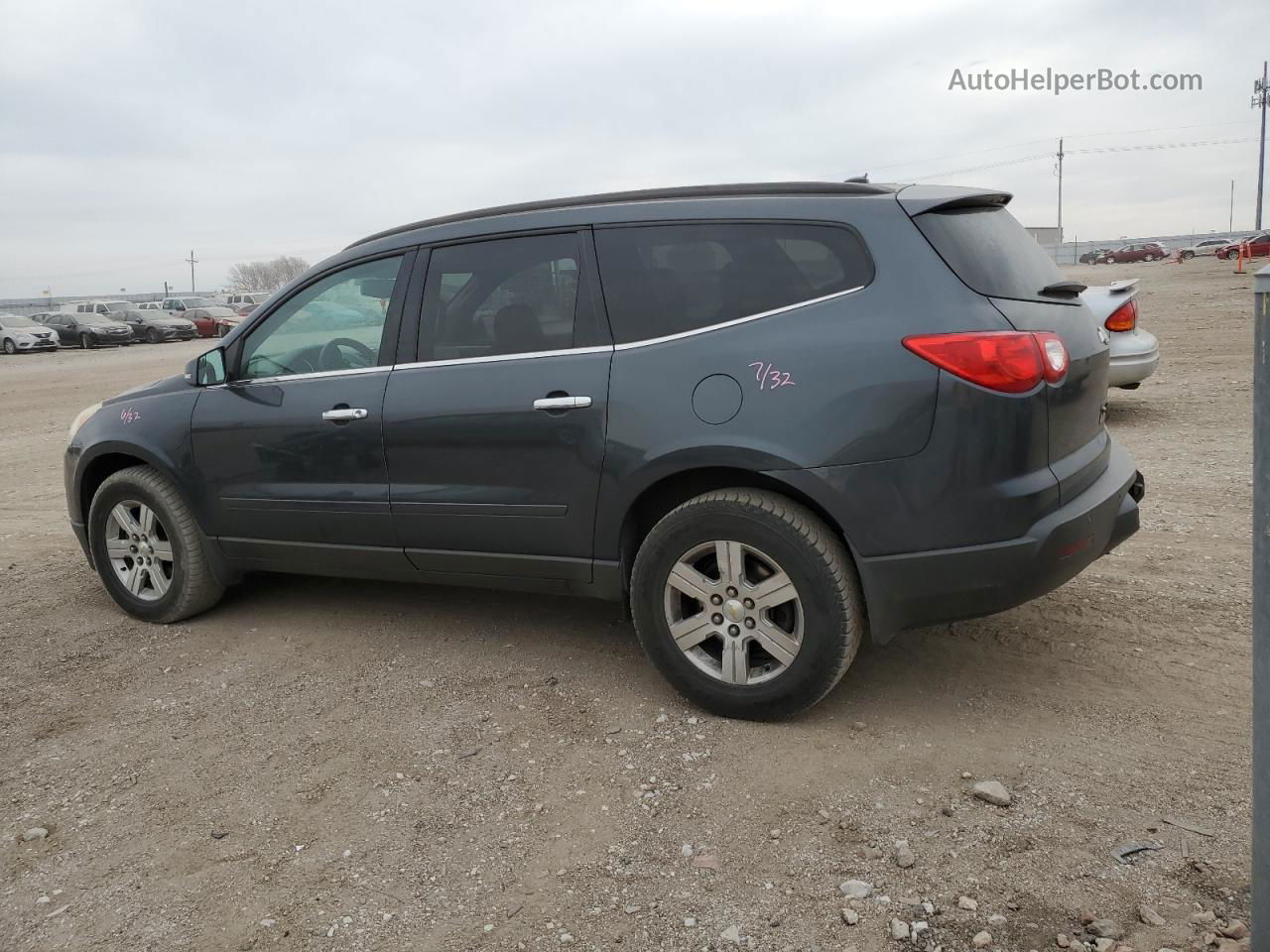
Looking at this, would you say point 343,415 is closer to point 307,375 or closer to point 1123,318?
point 307,375

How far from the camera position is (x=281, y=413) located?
4648mm

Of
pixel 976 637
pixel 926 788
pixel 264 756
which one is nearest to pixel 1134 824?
pixel 926 788

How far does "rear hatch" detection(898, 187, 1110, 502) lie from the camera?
344 centimetres

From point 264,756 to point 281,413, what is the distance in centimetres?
157

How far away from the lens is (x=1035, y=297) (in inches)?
141

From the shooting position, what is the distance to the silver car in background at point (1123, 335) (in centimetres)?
871

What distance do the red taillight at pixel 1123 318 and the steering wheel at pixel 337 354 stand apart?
6.57 metres

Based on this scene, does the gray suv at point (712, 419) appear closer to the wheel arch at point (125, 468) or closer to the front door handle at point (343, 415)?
the front door handle at point (343, 415)

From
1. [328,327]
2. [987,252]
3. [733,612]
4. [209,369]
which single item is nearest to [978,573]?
[733,612]

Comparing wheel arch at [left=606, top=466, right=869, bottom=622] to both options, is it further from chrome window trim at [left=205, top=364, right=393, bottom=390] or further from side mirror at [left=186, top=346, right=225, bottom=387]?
side mirror at [left=186, top=346, right=225, bottom=387]

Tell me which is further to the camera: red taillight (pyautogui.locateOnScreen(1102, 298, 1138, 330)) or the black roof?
red taillight (pyautogui.locateOnScreen(1102, 298, 1138, 330))

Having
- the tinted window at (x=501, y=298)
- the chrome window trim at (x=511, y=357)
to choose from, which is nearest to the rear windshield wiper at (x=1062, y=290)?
the chrome window trim at (x=511, y=357)

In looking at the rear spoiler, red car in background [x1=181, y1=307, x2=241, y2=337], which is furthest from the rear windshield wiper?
red car in background [x1=181, y1=307, x2=241, y2=337]

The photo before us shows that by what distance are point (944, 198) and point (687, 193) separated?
93 cm
